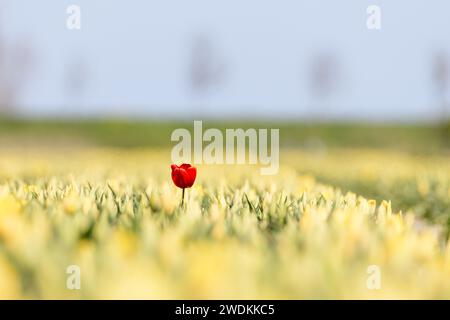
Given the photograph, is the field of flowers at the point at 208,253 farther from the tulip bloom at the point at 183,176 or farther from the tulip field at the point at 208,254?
the tulip bloom at the point at 183,176

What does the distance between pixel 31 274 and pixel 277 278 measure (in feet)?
3.56

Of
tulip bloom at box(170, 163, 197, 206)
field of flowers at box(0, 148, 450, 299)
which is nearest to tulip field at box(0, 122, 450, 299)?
field of flowers at box(0, 148, 450, 299)

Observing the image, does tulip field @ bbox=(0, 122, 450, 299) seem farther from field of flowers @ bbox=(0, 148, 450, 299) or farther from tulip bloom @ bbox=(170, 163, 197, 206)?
tulip bloom @ bbox=(170, 163, 197, 206)

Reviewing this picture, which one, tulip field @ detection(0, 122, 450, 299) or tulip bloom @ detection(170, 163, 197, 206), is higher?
tulip bloom @ detection(170, 163, 197, 206)

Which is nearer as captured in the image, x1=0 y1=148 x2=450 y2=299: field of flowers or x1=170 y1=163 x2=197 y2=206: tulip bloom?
x1=0 y1=148 x2=450 y2=299: field of flowers

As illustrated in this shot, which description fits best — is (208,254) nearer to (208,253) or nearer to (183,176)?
(208,253)

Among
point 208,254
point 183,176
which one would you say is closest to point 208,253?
point 208,254

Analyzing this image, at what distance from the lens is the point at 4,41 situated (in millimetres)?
41969

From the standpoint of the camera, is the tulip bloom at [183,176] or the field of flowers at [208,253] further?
the tulip bloom at [183,176]

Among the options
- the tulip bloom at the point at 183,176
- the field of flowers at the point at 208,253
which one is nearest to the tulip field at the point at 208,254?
the field of flowers at the point at 208,253

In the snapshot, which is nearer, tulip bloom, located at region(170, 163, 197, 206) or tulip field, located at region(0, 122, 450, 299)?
tulip field, located at region(0, 122, 450, 299)

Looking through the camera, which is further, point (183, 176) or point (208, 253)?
point (183, 176)
